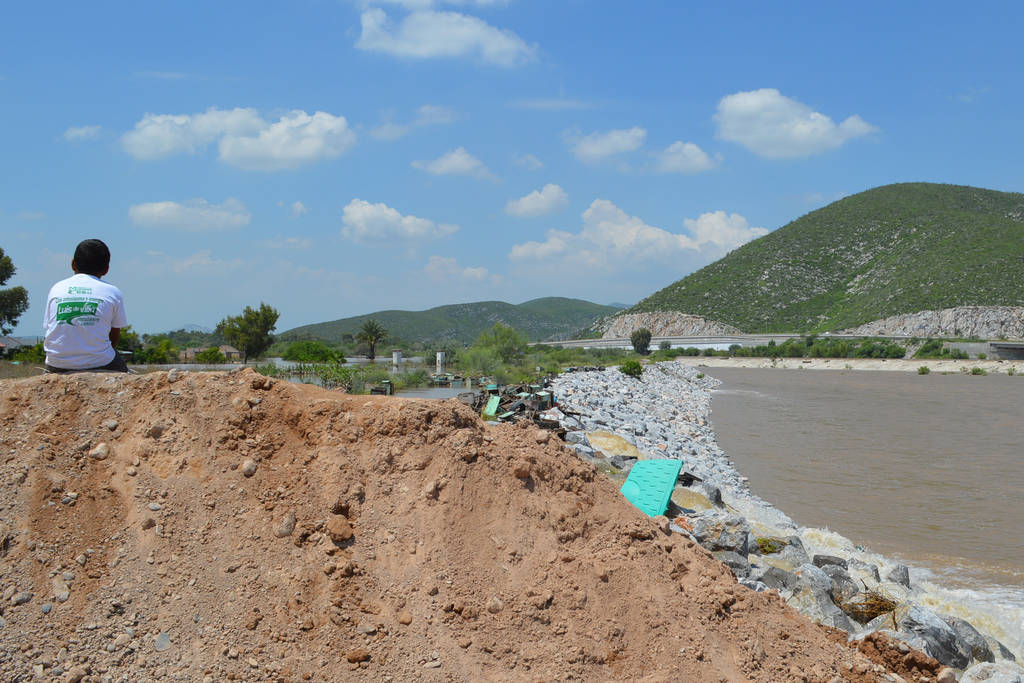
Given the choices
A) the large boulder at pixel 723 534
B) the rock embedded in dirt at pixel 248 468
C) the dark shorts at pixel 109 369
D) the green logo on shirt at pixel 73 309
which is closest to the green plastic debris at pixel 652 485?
the large boulder at pixel 723 534

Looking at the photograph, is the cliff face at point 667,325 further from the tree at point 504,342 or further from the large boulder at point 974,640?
the large boulder at point 974,640

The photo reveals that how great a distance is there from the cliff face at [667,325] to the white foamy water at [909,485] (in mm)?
47829

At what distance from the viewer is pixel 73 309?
→ 4.32 meters

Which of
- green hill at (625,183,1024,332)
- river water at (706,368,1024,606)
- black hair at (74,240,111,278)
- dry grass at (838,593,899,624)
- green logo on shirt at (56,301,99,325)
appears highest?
green hill at (625,183,1024,332)

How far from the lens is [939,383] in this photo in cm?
3716

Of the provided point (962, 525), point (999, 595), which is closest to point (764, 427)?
point (962, 525)

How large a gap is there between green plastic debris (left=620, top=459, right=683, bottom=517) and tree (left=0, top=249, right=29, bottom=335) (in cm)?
2797

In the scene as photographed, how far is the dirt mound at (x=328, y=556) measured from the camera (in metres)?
3.32

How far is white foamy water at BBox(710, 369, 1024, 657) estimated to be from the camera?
735 cm

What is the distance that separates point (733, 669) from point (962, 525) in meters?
7.86

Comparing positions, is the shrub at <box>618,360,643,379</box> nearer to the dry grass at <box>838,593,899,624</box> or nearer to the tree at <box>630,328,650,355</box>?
the dry grass at <box>838,593,899,624</box>

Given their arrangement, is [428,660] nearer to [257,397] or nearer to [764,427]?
[257,397]

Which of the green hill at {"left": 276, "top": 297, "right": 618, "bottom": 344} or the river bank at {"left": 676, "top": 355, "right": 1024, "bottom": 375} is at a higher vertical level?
the green hill at {"left": 276, "top": 297, "right": 618, "bottom": 344}

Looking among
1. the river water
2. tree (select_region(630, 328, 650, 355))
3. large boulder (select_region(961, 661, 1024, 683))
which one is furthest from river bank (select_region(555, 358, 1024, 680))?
tree (select_region(630, 328, 650, 355))
